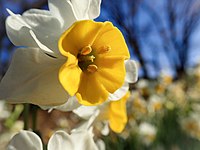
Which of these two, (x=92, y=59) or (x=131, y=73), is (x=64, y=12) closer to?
(x=92, y=59)

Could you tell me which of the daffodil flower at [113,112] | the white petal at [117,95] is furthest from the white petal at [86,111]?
the white petal at [117,95]

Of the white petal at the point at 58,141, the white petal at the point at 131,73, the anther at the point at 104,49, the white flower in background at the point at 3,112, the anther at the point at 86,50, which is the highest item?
the anther at the point at 86,50

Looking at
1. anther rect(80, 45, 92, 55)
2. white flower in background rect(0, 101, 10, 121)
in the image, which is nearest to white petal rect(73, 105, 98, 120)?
anther rect(80, 45, 92, 55)

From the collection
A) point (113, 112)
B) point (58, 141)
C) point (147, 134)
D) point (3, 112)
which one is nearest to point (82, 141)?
point (58, 141)

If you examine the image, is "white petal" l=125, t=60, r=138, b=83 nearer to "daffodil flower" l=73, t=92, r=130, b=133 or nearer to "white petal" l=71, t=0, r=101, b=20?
"daffodil flower" l=73, t=92, r=130, b=133

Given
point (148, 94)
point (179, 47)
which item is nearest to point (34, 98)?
point (148, 94)

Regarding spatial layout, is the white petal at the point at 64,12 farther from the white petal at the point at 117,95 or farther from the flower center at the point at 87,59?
the white petal at the point at 117,95

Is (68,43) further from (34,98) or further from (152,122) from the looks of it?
(152,122)
